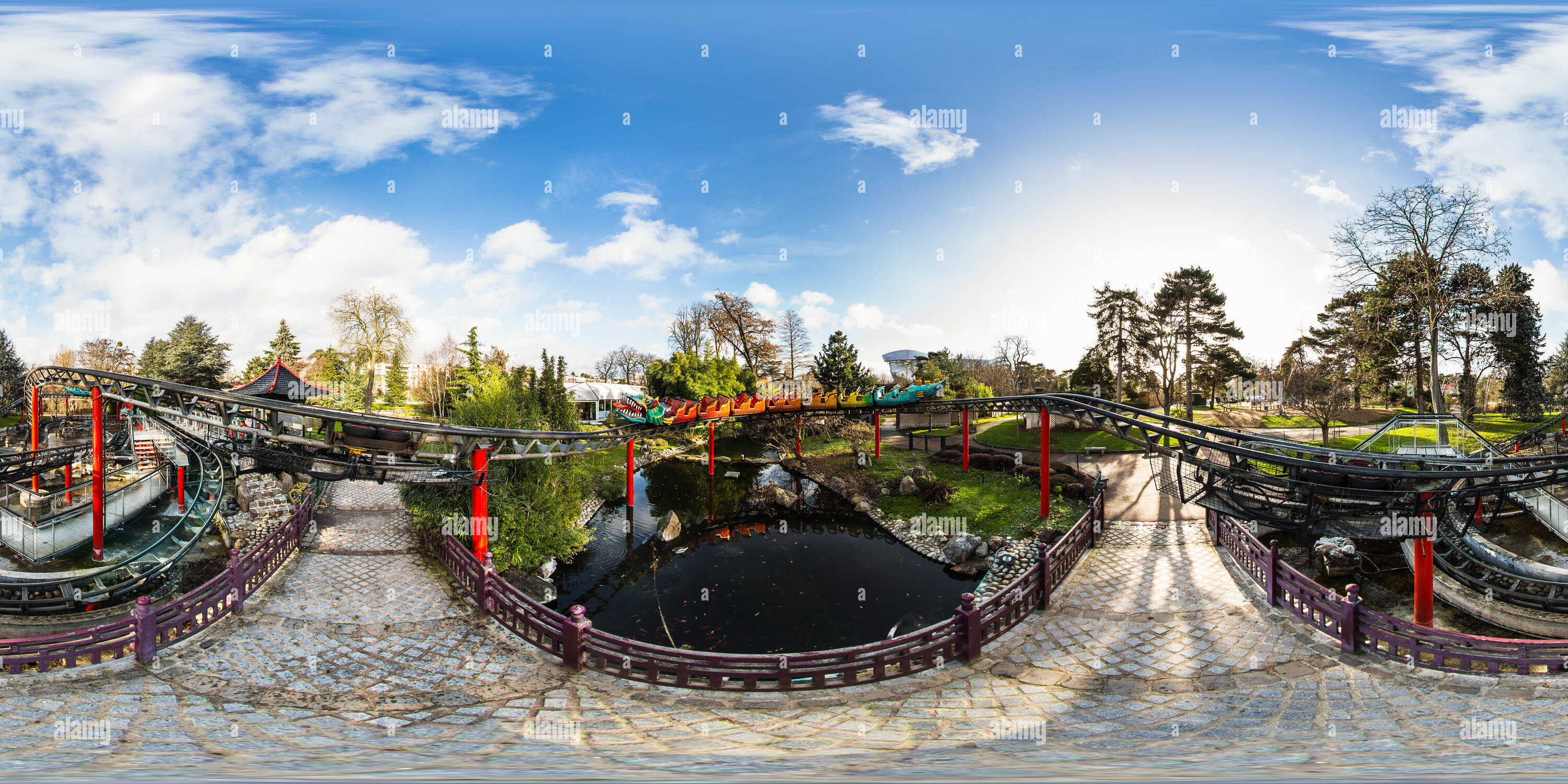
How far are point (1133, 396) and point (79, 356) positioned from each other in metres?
89.7

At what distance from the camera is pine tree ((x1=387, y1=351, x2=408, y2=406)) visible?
5309 centimetres

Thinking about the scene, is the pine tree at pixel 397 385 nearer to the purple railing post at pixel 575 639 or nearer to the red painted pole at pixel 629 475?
the red painted pole at pixel 629 475

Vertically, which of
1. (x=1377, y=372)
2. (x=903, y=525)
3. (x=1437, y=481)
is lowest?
(x=903, y=525)

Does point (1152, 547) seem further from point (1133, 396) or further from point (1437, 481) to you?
point (1133, 396)

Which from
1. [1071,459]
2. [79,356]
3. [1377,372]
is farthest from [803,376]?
[79,356]

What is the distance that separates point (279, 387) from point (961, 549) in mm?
25208

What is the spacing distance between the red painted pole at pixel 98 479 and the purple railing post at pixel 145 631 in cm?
822

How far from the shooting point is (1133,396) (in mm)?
45875

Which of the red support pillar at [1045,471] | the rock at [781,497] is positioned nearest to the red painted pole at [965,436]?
the red support pillar at [1045,471]

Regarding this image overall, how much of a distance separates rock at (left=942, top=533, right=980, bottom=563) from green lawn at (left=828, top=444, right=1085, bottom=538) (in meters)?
1.20

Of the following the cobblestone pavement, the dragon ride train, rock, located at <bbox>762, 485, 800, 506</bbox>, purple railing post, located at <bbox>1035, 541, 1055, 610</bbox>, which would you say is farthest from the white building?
purple railing post, located at <bbox>1035, 541, 1055, 610</bbox>

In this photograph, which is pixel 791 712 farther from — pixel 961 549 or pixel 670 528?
pixel 670 528

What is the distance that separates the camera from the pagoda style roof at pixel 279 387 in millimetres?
22125

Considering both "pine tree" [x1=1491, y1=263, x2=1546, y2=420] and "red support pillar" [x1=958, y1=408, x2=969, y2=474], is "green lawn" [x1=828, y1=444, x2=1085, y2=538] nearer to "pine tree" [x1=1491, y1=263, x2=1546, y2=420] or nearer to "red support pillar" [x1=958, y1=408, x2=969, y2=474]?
"red support pillar" [x1=958, y1=408, x2=969, y2=474]
